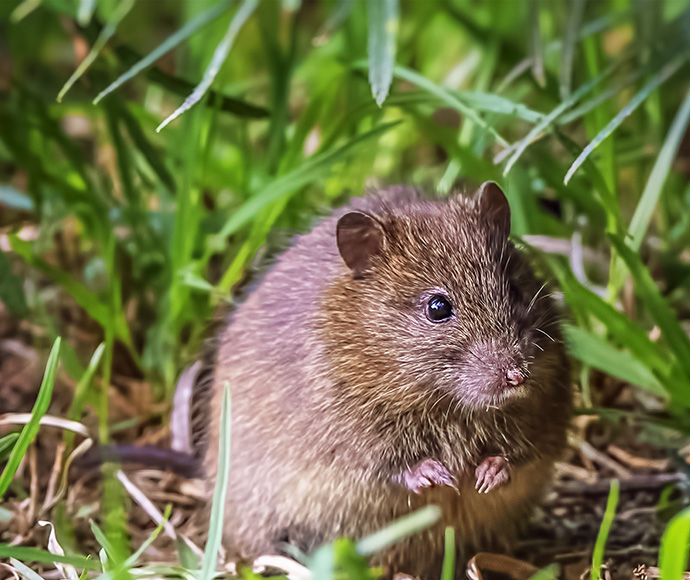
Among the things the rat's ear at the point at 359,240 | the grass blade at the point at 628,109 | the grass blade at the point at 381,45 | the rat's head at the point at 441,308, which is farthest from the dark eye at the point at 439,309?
the grass blade at the point at 381,45

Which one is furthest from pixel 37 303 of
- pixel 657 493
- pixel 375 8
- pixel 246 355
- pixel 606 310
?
pixel 657 493

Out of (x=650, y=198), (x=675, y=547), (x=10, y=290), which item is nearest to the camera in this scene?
(x=675, y=547)

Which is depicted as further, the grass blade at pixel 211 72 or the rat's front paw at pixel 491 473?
the grass blade at pixel 211 72

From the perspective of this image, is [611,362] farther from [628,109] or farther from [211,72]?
[211,72]

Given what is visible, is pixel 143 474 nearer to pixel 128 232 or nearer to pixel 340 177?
pixel 128 232

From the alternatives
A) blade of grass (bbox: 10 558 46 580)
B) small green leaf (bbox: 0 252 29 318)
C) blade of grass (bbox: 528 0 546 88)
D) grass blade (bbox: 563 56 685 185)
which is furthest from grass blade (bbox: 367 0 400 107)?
blade of grass (bbox: 10 558 46 580)

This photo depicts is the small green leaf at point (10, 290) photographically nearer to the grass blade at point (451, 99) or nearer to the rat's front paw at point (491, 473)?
the grass blade at point (451, 99)

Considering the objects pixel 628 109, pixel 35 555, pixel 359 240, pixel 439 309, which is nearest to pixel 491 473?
pixel 439 309
